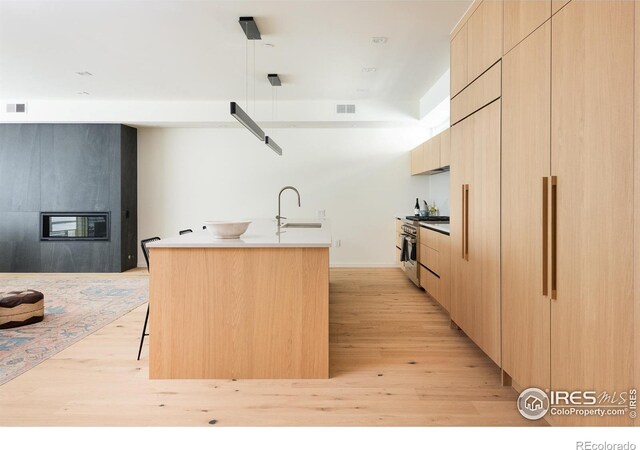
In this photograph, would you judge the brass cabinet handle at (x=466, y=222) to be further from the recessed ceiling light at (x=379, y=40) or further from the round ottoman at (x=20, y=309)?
the round ottoman at (x=20, y=309)

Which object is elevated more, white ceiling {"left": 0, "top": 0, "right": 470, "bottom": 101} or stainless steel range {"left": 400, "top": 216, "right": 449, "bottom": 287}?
white ceiling {"left": 0, "top": 0, "right": 470, "bottom": 101}

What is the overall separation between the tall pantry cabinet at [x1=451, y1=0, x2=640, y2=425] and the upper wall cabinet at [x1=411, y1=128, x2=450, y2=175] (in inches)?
89.4

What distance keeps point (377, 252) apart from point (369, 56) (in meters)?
3.46

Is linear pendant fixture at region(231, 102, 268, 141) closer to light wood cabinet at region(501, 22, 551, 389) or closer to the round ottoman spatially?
light wood cabinet at region(501, 22, 551, 389)

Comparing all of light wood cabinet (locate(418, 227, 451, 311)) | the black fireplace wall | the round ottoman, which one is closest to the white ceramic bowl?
light wood cabinet (locate(418, 227, 451, 311))

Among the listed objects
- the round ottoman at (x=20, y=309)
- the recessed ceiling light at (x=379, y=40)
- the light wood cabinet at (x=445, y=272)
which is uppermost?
the recessed ceiling light at (x=379, y=40)

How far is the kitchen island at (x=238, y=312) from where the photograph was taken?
249 cm

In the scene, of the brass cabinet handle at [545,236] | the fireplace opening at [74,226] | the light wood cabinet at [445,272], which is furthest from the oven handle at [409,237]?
the fireplace opening at [74,226]

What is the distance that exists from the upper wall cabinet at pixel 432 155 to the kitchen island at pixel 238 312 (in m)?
2.86

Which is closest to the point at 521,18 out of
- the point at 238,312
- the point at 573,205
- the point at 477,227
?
the point at 573,205

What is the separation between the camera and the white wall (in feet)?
22.0

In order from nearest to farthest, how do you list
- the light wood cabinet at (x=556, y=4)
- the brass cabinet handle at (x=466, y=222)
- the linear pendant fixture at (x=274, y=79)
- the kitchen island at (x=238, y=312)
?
the light wood cabinet at (x=556, y=4) < the kitchen island at (x=238, y=312) < the brass cabinet handle at (x=466, y=222) < the linear pendant fixture at (x=274, y=79)
